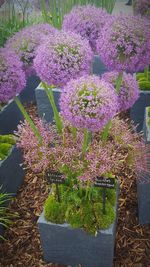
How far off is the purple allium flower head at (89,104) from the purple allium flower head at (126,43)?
117mm

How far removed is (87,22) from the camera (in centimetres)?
147

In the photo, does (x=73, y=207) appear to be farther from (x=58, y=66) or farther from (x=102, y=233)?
(x=58, y=66)

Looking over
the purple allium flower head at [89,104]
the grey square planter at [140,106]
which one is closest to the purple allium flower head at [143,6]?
the grey square planter at [140,106]

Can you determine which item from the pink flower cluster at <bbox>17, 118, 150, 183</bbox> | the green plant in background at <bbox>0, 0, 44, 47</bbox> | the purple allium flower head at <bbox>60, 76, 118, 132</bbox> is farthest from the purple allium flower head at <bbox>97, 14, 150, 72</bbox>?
the green plant in background at <bbox>0, 0, 44, 47</bbox>

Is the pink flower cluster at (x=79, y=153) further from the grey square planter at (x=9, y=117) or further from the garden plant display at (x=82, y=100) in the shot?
the grey square planter at (x=9, y=117)

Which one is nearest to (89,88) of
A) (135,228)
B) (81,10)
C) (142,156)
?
(81,10)

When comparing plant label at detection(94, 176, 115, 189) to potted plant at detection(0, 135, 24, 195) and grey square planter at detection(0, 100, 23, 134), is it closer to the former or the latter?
potted plant at detection(0, 135, 24, 195)

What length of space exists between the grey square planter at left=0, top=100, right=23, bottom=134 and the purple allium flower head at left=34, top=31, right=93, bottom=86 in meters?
1.68

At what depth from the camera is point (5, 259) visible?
81.8 inches

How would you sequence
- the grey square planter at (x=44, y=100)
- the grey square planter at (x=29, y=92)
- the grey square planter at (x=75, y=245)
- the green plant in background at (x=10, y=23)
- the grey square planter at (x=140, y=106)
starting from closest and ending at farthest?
the grey square planter at (x=75, y=245) < the grey square planter at (x=140, y=106) < the grey square planter at (x=44, y=100) < the green plant in background at (x=10, y=23) < the grey square planter at (x=29, y=92)

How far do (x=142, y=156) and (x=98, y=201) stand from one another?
1.15ft

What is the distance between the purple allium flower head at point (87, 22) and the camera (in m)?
1.47

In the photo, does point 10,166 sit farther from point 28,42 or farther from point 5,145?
point 28,42

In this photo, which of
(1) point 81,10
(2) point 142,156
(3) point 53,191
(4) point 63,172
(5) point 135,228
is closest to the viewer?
(1) point 81,10
